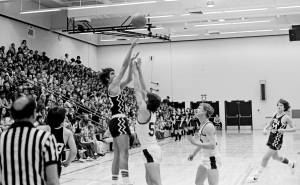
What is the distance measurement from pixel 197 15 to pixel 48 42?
27.0 feet

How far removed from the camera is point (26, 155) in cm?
239

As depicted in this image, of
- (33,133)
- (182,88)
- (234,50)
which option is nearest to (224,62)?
(234,50)

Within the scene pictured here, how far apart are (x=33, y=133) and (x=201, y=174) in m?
2.95

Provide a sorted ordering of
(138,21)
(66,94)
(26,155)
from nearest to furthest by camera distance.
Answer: (26,155)
(138,21)
(66,94)

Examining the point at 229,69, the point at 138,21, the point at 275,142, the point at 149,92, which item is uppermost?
the point at 229,69

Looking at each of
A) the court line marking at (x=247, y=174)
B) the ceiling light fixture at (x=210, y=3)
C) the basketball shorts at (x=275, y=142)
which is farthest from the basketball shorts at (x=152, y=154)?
the ceiling light fixture at (x=210, y=3)

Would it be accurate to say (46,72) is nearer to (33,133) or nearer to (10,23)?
(10,23)

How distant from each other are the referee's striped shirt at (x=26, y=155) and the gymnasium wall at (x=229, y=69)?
24262 mm

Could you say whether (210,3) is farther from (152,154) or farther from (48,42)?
(152,154)

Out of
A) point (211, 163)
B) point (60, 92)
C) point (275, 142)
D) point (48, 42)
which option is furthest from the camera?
point (48, 42)

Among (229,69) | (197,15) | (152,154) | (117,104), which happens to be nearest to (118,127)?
(117,104)

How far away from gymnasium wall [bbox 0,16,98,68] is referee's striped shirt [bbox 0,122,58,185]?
53.7 feet

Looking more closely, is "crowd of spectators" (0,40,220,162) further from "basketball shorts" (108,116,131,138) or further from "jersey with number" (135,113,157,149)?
"jersey with number" (135,113,157,149)

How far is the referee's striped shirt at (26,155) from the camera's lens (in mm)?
2395
